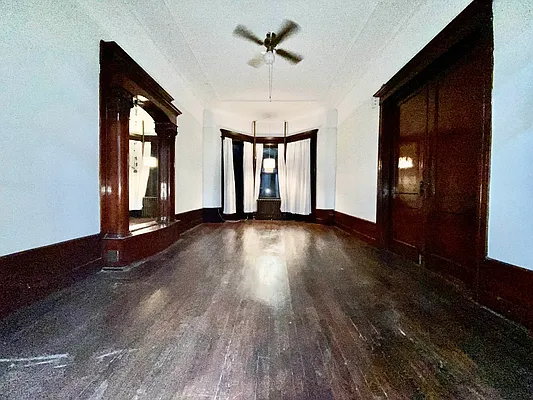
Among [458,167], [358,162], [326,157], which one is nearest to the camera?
[458,167]

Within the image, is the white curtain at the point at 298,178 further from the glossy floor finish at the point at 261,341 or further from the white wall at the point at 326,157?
the glossy floor finish at the point at 261,341

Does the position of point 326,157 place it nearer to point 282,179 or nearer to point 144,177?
point 282,179

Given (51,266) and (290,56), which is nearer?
(51,266)

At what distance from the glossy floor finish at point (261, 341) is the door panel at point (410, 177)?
900 millimetres

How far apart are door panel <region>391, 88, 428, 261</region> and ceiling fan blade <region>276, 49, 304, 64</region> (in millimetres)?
1728

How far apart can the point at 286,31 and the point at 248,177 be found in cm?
561

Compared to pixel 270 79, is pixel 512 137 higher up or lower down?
lower down

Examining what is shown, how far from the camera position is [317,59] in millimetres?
5125

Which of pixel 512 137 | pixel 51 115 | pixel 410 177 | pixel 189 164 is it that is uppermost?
pixel 51 115

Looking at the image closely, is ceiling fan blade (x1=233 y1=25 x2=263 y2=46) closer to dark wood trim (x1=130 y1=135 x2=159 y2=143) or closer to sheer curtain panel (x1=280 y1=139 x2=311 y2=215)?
dark wood trim (x1=130 y1=135 x2=159 y2=143)

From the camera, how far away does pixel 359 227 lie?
5.80m

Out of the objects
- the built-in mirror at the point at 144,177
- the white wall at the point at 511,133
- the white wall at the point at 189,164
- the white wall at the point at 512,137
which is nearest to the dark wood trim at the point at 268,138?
the white wall at the point at 189,164

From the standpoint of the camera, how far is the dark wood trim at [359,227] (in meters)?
5.11

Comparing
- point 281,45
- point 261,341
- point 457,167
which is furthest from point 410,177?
point 261,341
